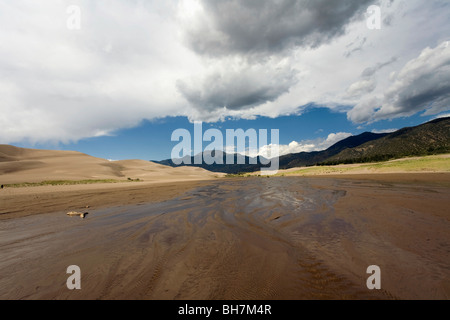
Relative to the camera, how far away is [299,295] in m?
3.25

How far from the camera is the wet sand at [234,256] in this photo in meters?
3.43

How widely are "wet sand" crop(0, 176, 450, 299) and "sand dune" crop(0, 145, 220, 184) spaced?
3714cm

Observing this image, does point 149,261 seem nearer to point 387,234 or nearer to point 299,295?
point 299,295

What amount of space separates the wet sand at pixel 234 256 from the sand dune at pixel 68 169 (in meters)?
37.1

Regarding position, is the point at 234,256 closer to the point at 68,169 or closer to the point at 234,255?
the point at 234,255

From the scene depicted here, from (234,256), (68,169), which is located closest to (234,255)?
(234,256)

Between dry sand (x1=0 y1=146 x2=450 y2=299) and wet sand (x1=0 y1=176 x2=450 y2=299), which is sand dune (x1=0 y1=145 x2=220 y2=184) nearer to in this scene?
dry sand (x1=0 y1=146 x2=450 y2=299)

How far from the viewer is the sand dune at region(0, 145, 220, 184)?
40.6 metres

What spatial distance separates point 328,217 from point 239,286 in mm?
6694

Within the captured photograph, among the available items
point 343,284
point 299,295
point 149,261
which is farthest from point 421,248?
point 149,261

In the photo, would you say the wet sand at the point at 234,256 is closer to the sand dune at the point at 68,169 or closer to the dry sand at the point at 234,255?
the dry sand at the point at 234,255

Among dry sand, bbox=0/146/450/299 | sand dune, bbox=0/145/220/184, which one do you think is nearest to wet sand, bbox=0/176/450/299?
dry sand, bbox=0/146/450/299

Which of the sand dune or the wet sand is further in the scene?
the sand dune
